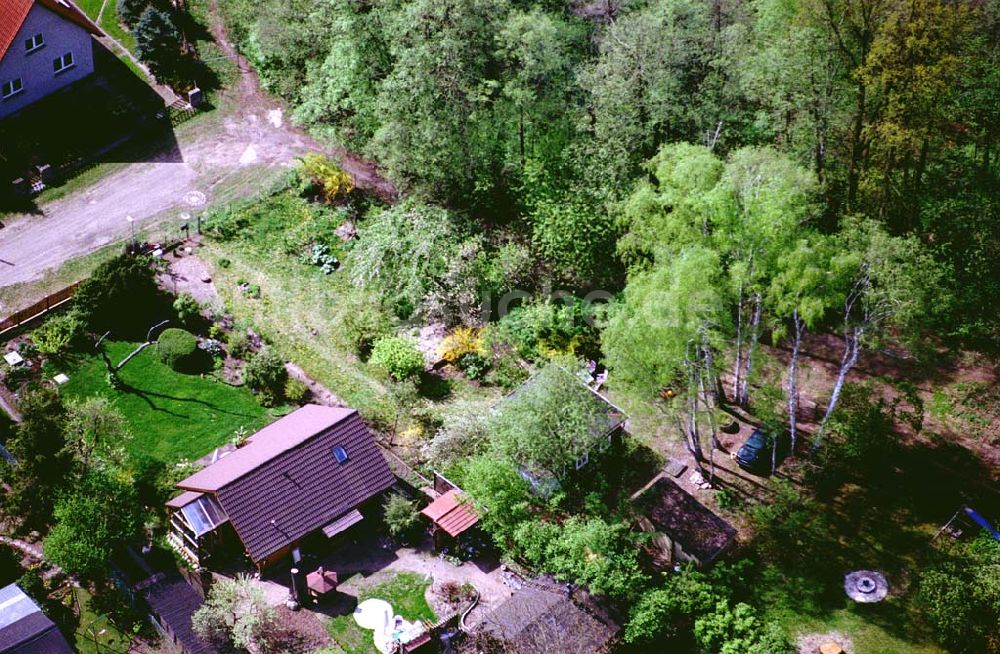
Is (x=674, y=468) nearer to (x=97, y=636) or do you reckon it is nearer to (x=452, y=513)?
(x=452, y=513)

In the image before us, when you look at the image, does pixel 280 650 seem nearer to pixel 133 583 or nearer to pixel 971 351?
pixel 133 583

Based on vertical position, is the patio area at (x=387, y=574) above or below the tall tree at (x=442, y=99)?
below

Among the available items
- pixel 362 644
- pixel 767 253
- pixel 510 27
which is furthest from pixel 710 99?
pixel 362 644

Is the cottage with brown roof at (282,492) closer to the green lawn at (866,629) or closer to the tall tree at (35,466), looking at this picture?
the tall tree at (35,466)

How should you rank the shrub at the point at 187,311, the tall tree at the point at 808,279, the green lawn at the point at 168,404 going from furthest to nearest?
the shrub at the point at 187,311 → the green lawn at the point at 168,404 → the tall tree at the point at 808,279

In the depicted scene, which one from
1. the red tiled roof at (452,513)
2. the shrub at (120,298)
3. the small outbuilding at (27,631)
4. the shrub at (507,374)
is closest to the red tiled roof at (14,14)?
the shrub at (120,298)

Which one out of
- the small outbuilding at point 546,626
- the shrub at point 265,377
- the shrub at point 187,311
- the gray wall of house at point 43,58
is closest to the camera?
the small outbuilding at point 546,626

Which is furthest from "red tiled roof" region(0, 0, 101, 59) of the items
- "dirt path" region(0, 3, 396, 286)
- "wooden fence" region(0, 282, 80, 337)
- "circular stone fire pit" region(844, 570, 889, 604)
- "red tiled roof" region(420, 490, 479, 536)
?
"circular stone fire pit" region(844, 570, 889, 604)
